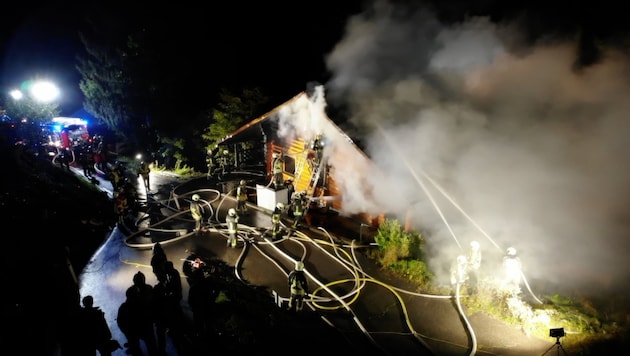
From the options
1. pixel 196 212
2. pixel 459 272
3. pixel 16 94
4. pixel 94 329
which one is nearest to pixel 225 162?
pixel 196 212

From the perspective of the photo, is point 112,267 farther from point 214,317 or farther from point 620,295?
point 620,295

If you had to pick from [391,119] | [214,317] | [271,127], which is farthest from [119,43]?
[214,317]

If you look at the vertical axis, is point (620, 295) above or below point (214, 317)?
below

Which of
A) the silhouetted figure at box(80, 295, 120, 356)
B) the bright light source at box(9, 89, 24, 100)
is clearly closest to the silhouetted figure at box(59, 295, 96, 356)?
the silhouetted figure at box(80, 295, 120, 356)

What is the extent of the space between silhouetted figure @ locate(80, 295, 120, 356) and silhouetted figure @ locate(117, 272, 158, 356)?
0.28 m

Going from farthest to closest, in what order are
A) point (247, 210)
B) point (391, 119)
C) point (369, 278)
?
point (247, 210) → point (391, 119) → point (369, 278)

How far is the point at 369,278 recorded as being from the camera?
A: 9602mm

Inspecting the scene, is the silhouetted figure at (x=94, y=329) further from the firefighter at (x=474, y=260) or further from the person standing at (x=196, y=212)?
the firefighter at (x=474, y=260)

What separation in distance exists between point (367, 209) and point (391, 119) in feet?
11.9

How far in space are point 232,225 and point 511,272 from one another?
815cm

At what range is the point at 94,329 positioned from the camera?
→ 546 cm

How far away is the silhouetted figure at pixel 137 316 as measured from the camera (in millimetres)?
5809

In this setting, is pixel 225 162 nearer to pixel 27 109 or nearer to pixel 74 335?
pixel 27 109

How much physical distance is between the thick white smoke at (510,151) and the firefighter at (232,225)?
17.3ft
